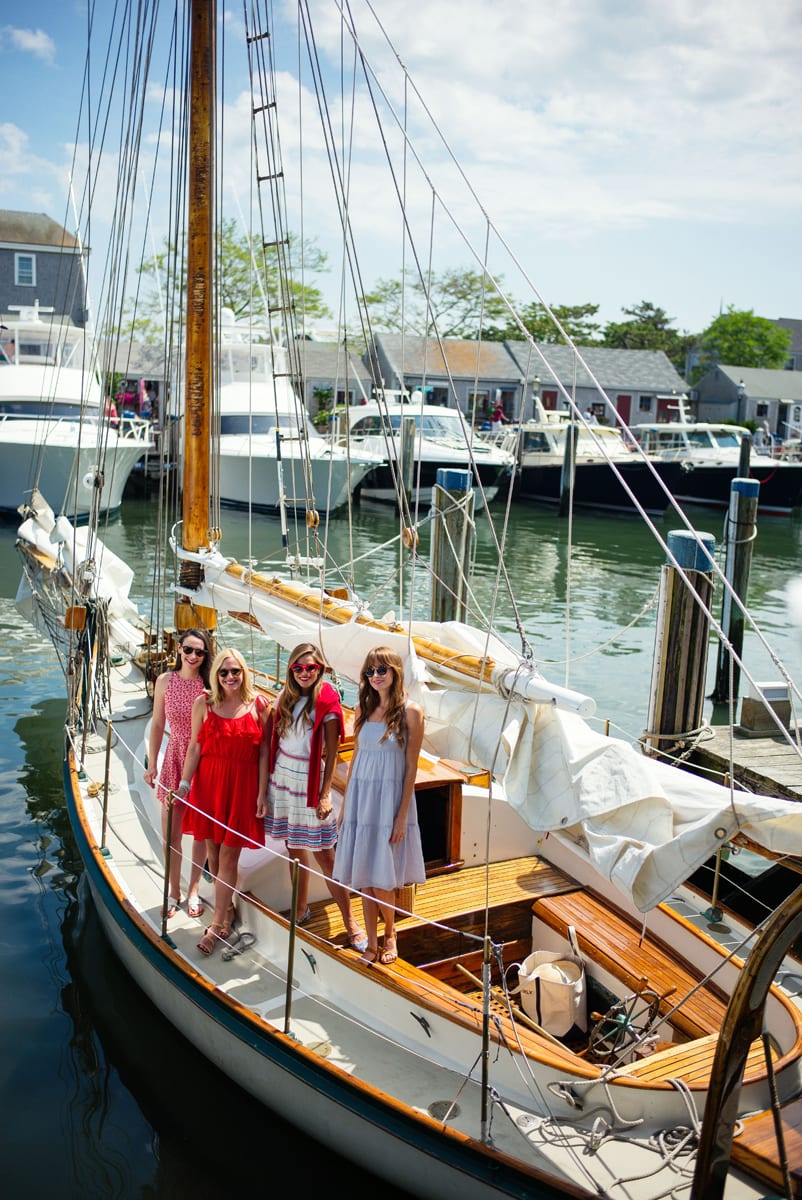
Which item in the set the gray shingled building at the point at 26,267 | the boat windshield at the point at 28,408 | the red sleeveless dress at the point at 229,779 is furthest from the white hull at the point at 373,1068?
the gray shingled building at the point at 26,267

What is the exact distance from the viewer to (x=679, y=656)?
356 inches

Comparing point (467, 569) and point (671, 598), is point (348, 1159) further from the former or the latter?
point (467, 569)

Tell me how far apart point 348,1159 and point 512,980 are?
4.96 ft

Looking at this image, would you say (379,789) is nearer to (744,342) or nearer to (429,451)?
(429,451)

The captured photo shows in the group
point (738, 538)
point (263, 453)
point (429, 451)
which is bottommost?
point (738, 538)

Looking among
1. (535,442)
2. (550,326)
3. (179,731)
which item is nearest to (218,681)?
(179,731)

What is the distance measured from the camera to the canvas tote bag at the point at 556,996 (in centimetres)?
544

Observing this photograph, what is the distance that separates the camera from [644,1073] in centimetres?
461

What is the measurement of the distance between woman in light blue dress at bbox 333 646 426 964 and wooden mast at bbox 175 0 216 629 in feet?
12.6

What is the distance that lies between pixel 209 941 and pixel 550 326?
207ft

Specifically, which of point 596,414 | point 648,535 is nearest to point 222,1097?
point 648,535

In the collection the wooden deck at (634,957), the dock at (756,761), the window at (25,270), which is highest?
the window at (25,270)

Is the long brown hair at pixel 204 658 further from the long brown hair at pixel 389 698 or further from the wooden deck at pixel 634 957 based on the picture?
the wooden deck at pixel 634 957

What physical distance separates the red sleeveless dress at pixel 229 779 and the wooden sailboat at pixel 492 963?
33 cm
